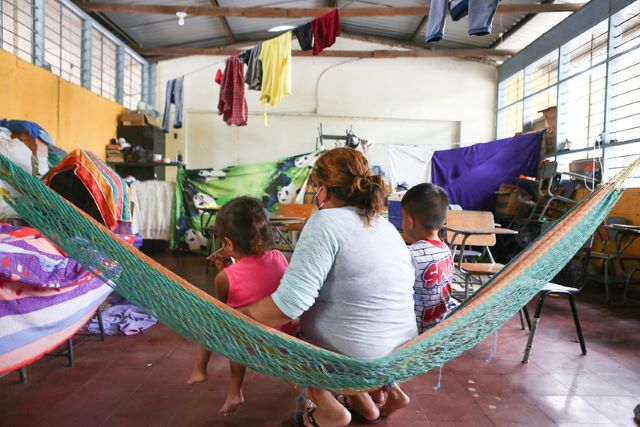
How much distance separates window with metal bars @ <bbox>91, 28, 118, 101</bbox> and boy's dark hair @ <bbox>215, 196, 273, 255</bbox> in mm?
5679

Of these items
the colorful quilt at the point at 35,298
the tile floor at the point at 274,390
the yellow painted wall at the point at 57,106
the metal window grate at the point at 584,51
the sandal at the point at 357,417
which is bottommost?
the tile floor at the point at 274,390

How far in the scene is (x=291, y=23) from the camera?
730 cm

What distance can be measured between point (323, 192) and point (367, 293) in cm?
29

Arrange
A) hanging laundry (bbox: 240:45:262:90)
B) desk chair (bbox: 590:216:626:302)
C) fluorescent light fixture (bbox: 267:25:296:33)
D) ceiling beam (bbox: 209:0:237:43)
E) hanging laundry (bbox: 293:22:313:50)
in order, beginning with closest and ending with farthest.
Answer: desk chair (bbox: 590:216:626:302), hanging laundry (bbox: 293:22:313:50), hanging laundry (bbox: 240:45:262:90), ceiling beam (bbox: 209:0:237:43), fluorescent light fixture (bbox: 267:25:296:33)

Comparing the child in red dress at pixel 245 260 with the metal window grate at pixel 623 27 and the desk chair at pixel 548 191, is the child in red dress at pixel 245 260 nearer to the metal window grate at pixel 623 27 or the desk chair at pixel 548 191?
the desk chair at pixel 548 191

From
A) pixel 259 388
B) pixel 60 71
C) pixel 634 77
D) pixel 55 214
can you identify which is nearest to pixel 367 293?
pixel 55 214

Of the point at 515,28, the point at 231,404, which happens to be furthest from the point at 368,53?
the point at 231,404

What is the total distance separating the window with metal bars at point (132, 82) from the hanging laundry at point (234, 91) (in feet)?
8.63

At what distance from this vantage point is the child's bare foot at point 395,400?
142 centimetres

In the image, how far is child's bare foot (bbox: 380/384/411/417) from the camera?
142cm

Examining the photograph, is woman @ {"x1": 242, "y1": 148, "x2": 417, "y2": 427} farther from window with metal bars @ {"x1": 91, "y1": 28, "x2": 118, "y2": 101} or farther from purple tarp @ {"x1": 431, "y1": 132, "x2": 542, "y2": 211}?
window with metal bars @ {"x1": 91, "y1": 28, "x2": 118, "y2": 101}

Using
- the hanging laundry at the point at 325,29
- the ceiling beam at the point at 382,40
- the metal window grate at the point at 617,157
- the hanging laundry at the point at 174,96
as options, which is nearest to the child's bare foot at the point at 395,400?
the hanging laundry at the point at 325,29

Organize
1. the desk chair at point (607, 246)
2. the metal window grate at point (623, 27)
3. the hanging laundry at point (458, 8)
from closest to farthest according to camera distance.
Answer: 1. the hanging laundry at point (458, 8)
2. the desk chair at point (607, 246)
3. the metal window grate at point (623, 27)

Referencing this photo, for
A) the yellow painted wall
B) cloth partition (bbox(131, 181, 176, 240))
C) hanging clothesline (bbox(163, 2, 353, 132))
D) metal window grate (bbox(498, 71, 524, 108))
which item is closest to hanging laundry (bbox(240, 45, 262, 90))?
hanging clothesline (bbox(163, 2, 353, 132))
